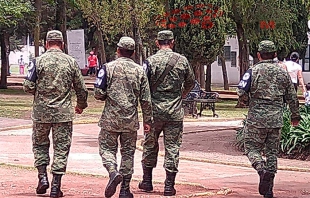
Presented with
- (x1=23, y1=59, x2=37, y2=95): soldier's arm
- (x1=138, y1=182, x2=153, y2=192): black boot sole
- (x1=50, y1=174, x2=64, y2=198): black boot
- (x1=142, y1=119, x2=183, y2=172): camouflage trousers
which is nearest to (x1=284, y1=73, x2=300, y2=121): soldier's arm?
(x1=142, y1=119, x2=183, y2=172): camouflage trousers

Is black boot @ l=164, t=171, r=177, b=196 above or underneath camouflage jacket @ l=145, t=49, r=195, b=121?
underneath

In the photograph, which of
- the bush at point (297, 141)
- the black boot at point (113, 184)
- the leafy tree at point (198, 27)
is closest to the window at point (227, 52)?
the leafy tree at point (198, 27)

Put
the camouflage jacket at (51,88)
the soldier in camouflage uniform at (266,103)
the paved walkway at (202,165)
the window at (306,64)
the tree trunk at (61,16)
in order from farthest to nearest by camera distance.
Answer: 1. the window at (306,64)
2. the tree trunk at (61,16)
3. the paved walkway at (202,165)
4. the soldier in camouflage uniform at (266,103)
5. the camouflage jacket at (51,88)

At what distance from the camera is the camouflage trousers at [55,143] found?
29.0 feet

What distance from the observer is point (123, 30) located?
97.8ft

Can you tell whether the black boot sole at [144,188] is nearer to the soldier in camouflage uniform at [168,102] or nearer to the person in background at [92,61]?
the soldier in camouflage uniform at [168,102]

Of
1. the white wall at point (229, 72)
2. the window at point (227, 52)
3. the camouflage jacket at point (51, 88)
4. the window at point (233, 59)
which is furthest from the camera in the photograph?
the window at point (227, 52)

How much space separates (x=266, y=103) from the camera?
927 centimetres

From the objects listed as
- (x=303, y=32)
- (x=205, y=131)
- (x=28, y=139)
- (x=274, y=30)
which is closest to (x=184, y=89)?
(x=28, y=139)

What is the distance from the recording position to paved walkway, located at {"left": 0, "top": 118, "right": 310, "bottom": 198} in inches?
404

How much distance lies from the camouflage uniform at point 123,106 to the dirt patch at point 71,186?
0.64 m

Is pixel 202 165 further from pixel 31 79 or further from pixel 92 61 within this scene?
Answer: pixel 92 61

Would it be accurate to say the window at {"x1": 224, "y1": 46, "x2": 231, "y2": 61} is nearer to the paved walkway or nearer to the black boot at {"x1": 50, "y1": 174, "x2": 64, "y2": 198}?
the paved walkway

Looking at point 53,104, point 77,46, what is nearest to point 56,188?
point 53,104
